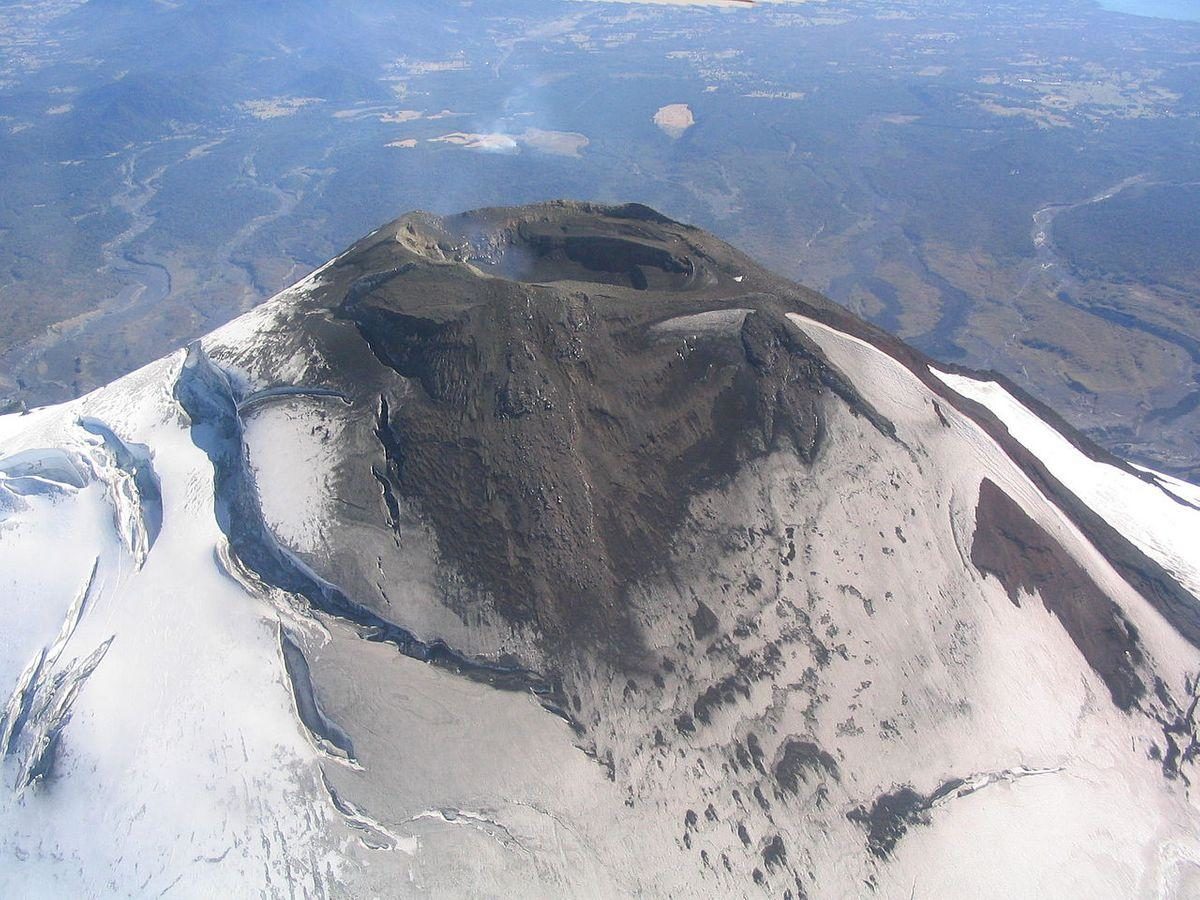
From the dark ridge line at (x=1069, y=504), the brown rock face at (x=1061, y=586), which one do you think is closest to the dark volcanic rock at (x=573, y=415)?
the dark ridge line at (x=1069, y=504)

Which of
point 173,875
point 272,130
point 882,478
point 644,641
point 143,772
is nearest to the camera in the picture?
point 173,875

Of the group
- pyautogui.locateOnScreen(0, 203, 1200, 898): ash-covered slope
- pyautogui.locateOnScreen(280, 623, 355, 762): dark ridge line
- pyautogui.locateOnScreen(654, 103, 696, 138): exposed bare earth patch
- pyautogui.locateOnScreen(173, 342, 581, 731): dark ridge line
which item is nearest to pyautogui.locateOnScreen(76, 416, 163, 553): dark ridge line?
pyautogui.locateOnScreen(0, 203, 1200, 898): ash-covered slope

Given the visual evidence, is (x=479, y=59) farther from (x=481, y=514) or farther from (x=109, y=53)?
(x=481, y=514)

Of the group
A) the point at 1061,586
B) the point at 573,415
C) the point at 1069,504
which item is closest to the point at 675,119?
the point at 1069,504

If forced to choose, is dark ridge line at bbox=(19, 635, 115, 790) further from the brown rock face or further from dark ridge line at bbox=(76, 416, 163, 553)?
the brown rock face

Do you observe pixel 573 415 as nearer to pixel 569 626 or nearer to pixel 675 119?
pixel 569 626

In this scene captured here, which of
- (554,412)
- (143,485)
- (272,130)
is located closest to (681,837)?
(554,412)

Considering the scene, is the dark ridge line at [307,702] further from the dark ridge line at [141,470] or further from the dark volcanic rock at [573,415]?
the dark ridge line at [141,470]
